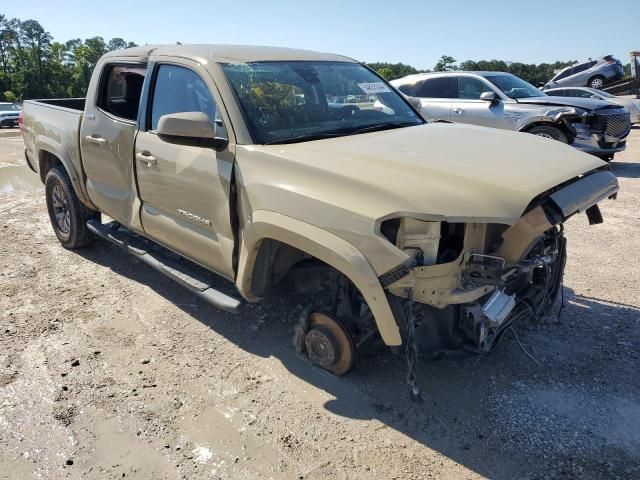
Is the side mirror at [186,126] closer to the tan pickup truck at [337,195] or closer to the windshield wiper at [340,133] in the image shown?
the tan pickup truck at [337,195]

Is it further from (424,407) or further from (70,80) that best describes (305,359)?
(70,80)

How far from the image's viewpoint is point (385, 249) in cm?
251

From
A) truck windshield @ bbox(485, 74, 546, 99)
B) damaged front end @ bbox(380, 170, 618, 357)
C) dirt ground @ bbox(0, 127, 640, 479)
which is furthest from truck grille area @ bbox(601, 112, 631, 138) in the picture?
damaged front end @ bbox(380, 170, 618, 357)

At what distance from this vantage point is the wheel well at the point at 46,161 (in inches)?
225

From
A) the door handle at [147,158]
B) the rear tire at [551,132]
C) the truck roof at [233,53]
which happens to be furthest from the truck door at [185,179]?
the rear tire at [551,132]

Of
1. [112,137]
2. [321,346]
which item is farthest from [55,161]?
[321,346]

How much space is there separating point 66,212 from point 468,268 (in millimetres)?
4668

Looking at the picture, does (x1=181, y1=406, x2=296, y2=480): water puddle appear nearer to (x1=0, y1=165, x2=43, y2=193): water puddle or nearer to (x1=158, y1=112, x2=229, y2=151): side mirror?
(x1=158, y1=112, x2=229, y2=151): side mirror

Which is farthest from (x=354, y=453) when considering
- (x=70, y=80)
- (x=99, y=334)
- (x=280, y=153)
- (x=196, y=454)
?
(x=70, y=80)

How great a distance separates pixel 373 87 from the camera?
423 centimetres

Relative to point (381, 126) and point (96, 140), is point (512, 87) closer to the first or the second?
point (381, 126)

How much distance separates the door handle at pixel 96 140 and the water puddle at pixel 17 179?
17.1 ft

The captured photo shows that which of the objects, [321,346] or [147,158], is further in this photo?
[147,158]

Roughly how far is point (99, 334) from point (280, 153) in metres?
2.10
